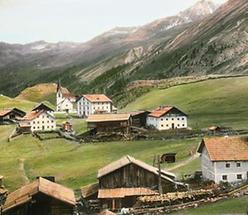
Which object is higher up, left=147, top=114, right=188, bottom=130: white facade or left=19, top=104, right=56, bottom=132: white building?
left=19, top=104, right=56, bottom=132: white building

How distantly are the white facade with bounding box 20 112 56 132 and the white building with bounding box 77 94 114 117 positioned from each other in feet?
97.3

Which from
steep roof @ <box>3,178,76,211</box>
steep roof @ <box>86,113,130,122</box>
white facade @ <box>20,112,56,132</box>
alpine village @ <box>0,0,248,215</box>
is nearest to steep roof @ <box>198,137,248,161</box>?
alpine village @ <box>0,0,248,215</box>

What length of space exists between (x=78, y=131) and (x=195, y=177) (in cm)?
6441

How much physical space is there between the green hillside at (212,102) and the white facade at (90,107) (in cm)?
1044

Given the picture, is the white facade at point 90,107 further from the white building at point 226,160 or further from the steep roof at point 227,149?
the white building at point 226,160

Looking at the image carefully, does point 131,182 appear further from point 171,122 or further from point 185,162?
point 171,122

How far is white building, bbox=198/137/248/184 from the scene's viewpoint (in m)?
76.9

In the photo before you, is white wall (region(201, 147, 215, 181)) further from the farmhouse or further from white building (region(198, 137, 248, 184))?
the farmhouse

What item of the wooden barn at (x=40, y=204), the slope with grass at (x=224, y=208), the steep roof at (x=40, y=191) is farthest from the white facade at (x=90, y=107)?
the wooden barn at (x=40, y=204)

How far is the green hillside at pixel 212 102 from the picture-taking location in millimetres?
137375

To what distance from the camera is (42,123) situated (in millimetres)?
150125

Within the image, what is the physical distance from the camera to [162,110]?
136375 mm

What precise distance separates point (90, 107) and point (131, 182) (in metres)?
108

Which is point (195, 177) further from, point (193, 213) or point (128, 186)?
point (193, 213)
